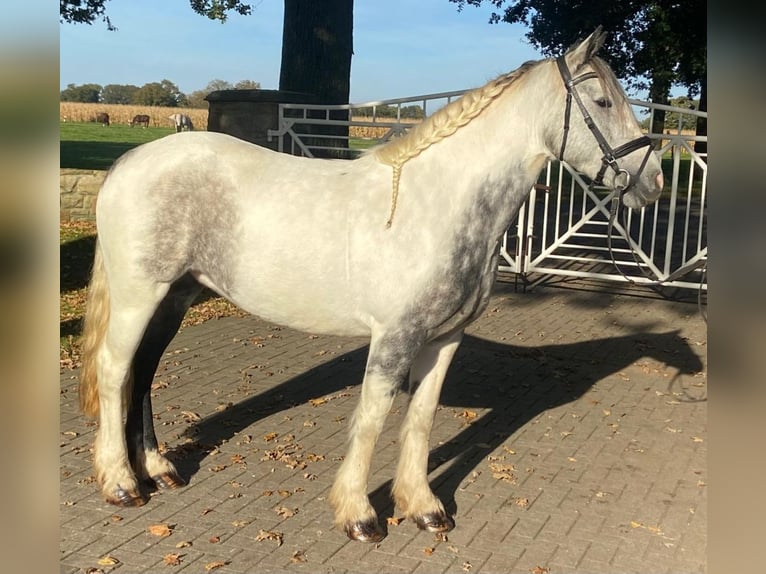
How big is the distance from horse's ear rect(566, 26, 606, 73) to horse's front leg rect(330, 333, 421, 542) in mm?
1396

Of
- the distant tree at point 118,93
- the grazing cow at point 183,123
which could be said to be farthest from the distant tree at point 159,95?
the grazing cow at point 183,123

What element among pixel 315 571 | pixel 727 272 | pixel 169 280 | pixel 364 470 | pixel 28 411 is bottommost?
pixel 315 571

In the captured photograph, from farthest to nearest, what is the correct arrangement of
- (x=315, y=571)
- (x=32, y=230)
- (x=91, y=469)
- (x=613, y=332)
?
(x=613, y=332), (x=91, y=469), (x=315, y=571), (x=32, y=230)

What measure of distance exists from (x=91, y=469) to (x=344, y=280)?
2007 mm

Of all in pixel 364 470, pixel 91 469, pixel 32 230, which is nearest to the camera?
pixel 32 230

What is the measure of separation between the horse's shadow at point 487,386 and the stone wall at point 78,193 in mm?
6455

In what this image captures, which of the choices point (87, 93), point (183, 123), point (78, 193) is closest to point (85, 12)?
point (78, 193)

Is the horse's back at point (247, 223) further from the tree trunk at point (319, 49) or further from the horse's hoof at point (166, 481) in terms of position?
the tree trunk at point (319, 49)

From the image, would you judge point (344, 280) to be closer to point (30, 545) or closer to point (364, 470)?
point (364, 470)

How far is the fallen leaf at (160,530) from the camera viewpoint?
3.44 m

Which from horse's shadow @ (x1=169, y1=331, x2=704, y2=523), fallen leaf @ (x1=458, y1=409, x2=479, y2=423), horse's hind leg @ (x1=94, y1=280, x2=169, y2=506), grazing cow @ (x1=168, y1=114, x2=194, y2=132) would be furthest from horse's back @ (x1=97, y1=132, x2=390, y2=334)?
grazing cow @ (x1=168, y1=114, x2=194, y2=132)

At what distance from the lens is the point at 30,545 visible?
0.86 meters

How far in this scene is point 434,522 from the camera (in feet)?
11.7

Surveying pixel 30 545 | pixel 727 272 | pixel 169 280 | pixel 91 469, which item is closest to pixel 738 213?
pixel 727 272
